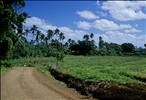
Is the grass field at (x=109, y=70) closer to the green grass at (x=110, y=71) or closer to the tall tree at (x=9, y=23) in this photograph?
the green grass at (x=110, y=71)

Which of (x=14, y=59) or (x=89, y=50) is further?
(x=89, y=50)

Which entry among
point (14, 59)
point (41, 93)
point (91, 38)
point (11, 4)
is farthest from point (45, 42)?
point (41, 93)

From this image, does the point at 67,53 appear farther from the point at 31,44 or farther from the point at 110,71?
the point at 110,71

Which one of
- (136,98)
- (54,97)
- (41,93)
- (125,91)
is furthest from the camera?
(41,93)

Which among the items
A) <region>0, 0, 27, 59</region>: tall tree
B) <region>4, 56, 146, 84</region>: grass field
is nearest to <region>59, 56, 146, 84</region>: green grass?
<region>4, 56, 146, 84</region>: grass field

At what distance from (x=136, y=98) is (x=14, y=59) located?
297 ft

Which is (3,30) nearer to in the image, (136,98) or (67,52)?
(136,98)

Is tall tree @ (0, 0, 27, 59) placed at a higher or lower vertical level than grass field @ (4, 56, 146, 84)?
higher

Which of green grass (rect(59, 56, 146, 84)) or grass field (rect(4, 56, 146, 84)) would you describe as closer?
green grass (rect(59, 56, 146, 84))

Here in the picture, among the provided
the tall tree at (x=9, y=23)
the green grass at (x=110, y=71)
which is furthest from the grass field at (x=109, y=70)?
the tall tree at (x=9, y=23)

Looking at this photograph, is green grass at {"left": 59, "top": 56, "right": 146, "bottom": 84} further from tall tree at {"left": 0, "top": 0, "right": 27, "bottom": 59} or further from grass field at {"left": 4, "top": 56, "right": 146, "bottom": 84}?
tall tree at {"left": 0, "top": 0, "right": 27, "bottom": 59}

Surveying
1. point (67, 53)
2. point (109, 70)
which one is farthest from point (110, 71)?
point (67, 53)

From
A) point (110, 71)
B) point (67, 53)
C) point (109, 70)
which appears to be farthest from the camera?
point (67, 53)

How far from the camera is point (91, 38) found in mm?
171250
